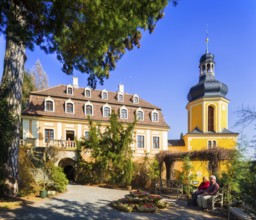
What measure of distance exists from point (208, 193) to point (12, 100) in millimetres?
9583

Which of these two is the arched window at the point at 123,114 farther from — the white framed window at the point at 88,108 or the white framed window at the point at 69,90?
the white framed window at the point at 69,90

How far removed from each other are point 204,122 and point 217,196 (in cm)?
2301

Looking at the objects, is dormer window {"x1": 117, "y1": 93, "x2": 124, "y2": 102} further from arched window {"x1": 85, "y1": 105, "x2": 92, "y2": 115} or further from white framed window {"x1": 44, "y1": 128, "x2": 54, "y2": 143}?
white framed window {"x1": 44, "y1": 128, "x2": 54, "y2": 143}

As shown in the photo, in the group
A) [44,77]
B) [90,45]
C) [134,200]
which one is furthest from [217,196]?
[44,77]

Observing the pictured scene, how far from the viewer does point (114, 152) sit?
1848 cm

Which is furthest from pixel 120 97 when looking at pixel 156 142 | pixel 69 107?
pixel 156 142

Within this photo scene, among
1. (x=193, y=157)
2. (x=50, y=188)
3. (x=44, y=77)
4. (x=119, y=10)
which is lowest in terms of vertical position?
(x=50, y=188)

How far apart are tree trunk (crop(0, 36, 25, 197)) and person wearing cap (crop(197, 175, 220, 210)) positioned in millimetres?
8185

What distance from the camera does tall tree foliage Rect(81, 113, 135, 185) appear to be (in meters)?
18.0

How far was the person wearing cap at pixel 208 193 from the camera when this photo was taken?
33.7 ft

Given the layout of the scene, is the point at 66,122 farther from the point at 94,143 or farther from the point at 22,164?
the point at 22,164

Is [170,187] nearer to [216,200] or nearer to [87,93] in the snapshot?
[216,200]

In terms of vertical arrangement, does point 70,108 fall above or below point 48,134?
above

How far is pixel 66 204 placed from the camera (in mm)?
10414
